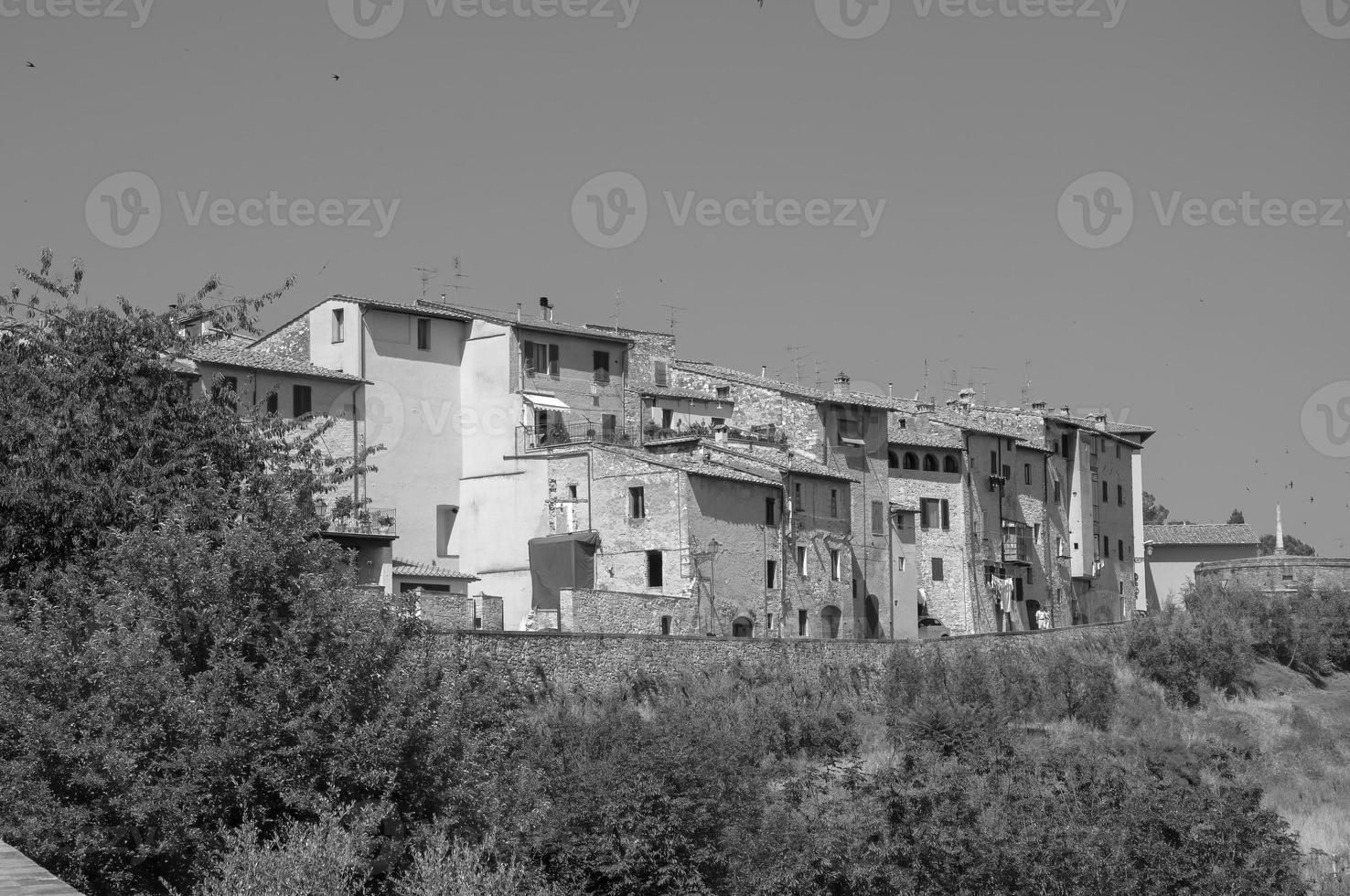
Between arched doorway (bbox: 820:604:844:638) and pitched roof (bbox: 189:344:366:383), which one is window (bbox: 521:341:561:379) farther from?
arched doorway (bbox: 820:604:844:638)

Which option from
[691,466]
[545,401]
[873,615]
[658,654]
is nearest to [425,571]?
[545,401]

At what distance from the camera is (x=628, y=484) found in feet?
169

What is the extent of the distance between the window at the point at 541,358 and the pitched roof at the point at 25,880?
45.5 meters

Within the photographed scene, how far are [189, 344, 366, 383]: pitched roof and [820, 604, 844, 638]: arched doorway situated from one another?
681 inches

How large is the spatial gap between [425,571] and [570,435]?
8506 millimetres

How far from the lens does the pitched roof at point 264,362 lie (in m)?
48.4

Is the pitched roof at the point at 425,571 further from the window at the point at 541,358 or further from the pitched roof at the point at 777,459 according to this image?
the pitched roof at the point at 777,459

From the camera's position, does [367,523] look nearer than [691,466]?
Yes

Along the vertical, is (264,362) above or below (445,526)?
above

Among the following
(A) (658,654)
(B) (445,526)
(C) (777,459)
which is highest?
(C) (777,459)

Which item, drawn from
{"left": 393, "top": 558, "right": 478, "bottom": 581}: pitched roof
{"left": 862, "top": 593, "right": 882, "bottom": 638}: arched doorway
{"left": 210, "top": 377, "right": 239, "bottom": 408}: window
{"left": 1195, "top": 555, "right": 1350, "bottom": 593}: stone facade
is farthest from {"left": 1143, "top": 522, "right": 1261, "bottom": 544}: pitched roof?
{"left": 210, "top": 377, "right": 239, "bottom": 408}: window

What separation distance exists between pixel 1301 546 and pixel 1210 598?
3175 inches

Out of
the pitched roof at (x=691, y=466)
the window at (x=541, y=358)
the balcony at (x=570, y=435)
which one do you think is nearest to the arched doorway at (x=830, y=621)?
the pitched roof at (x=691, y=466)

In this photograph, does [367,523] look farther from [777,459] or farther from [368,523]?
[777,459]
